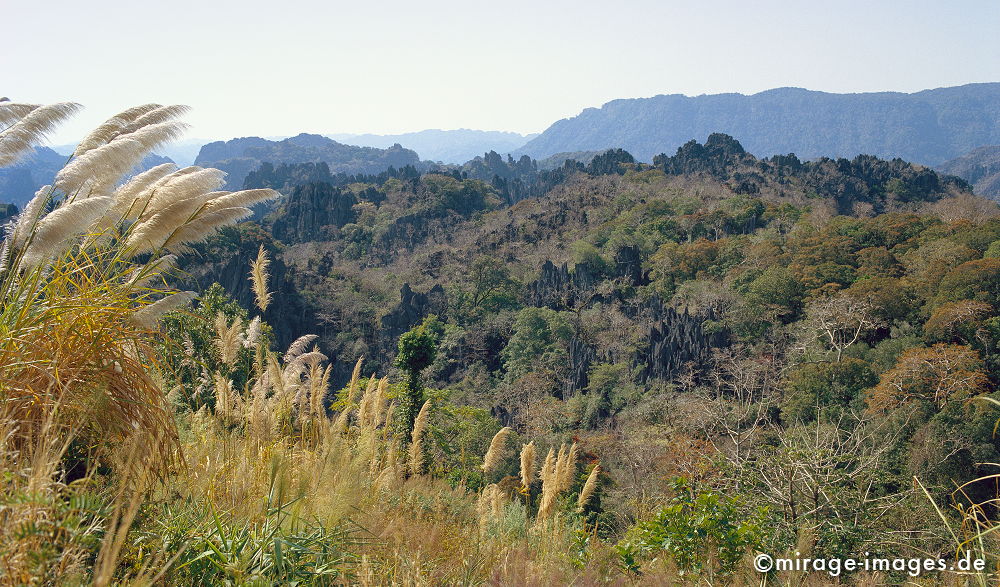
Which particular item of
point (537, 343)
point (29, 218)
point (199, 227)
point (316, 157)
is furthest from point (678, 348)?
point (316, 157)

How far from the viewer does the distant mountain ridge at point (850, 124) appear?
488 feet

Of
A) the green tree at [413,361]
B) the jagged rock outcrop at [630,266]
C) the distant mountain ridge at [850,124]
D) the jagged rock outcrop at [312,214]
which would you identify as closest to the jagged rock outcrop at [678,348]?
the jagged rock outcrop at [630,266]

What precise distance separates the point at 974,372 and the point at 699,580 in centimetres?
1307

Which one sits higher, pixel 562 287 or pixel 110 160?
pixel 110 160

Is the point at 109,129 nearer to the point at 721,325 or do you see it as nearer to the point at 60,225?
the point at 60,225

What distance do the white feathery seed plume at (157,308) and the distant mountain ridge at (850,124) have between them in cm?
17028

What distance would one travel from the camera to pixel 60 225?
184 centimetres

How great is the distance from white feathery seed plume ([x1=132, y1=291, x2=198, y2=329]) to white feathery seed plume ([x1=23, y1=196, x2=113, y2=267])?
413 mm

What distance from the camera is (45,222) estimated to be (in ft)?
6.02

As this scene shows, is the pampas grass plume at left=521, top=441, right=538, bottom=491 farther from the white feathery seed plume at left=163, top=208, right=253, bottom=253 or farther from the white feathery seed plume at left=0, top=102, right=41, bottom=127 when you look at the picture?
the white feathery seed plume at left=0, top=102, right=41, bottom=127

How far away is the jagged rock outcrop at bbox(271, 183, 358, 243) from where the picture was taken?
45219 mm

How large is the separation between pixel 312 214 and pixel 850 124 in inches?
6778

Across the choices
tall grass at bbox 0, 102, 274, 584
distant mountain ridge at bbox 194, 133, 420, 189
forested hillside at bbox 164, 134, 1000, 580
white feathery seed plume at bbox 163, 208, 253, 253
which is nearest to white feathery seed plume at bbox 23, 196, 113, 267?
tall grass at bbox 0, 102, 274, 584

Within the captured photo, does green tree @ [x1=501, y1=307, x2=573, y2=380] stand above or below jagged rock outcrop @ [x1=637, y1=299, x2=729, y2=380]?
below
